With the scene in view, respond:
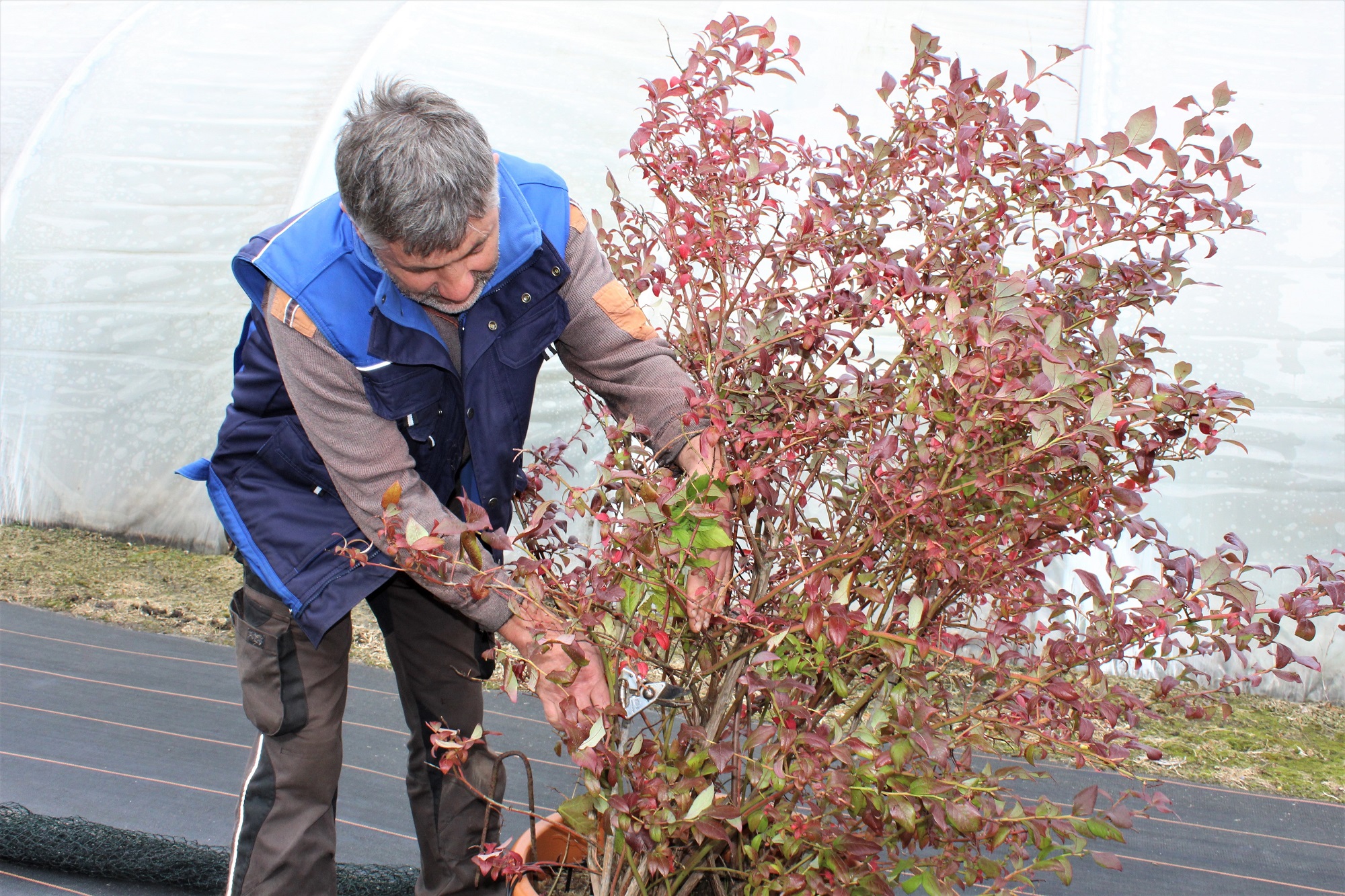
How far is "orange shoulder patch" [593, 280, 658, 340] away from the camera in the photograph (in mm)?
1625

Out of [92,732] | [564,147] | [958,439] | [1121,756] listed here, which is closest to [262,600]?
[958,439]

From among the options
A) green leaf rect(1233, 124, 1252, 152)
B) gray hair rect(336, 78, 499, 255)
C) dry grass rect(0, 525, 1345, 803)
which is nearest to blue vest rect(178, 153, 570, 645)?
gray hair rect(336, 78, 499, 255)

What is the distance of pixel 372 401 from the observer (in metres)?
1.54

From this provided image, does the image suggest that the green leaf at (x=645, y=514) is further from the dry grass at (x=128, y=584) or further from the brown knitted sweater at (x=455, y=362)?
the dry grass at (x=128, y=584)

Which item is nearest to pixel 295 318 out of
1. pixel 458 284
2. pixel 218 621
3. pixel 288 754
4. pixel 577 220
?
pixel 458 284

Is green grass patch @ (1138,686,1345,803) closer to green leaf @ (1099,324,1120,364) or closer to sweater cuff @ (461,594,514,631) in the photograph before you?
green leaf @ (1099,324,1120,364)

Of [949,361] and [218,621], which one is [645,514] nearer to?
[949,361]

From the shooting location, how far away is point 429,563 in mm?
1271

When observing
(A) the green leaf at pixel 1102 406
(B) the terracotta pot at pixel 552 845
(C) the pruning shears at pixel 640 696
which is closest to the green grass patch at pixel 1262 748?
(B) the terracotta pot at pixel 552 845

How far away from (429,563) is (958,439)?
2.05 feet

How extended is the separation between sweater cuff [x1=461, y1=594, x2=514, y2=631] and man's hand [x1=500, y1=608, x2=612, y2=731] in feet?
0.19

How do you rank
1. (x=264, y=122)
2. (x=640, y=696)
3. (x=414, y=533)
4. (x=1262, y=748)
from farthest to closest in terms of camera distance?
(x=264, y=122)
(x=1262, y=748)
(x=640, y=696)
(x=414, y=533)

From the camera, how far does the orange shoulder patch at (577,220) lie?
65.5 inches

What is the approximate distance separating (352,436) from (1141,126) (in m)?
1.10
